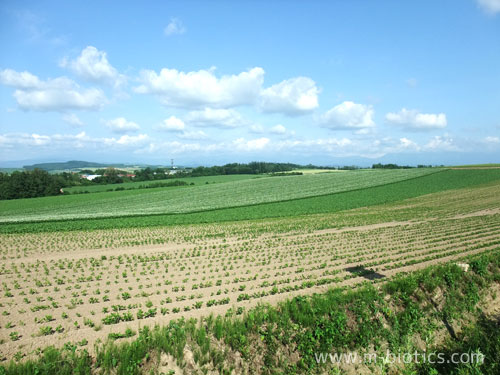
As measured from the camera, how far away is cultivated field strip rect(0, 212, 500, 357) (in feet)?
28.4

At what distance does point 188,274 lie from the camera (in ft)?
42.5

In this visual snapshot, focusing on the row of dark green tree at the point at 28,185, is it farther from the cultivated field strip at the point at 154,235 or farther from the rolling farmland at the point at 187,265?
the cultivated field strip at the point at 154,235

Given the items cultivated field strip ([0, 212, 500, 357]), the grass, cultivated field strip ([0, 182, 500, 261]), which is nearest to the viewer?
the grass

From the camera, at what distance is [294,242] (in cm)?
1870

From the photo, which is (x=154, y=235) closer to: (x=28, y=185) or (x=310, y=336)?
(x=310, y=336)

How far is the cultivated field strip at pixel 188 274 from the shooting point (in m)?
8.66

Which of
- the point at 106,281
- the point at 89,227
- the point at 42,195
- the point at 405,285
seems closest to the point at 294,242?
the point at 405,285

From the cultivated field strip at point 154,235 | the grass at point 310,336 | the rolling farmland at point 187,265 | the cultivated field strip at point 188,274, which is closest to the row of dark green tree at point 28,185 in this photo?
the rolling farmland at point 187,265

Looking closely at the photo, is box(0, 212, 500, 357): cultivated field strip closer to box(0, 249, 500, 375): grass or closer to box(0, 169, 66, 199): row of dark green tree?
box(0, 249, 500, 375): grass

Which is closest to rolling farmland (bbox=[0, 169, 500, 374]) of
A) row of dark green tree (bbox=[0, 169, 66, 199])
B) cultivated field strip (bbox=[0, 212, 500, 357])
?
cultivated field strip (bbox=[0, 212, 500, 357])

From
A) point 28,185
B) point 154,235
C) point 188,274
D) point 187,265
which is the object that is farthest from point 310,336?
point 28,185

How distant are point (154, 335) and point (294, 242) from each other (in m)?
13.2

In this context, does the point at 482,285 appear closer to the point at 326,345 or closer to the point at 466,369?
the point at 466,369

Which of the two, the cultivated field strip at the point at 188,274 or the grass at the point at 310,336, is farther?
the cultivated field strip at the point at 188,274
